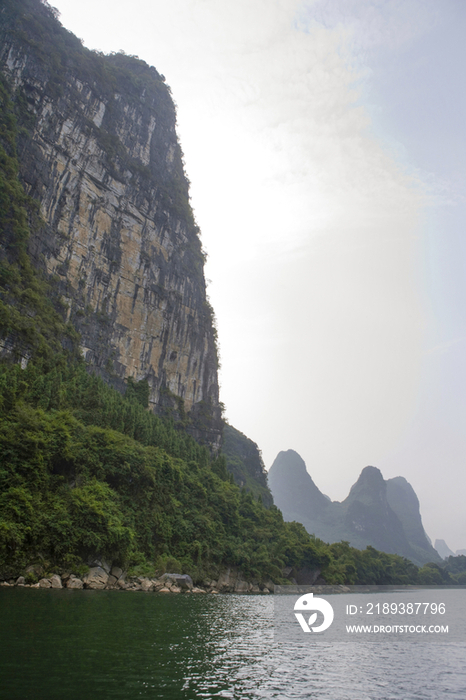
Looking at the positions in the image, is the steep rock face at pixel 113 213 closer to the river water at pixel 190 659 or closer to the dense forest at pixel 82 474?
the dense forest at pixel 82 474

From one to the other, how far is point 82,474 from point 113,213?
34.8 metres

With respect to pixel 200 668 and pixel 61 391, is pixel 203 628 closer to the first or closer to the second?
pixel 200 668

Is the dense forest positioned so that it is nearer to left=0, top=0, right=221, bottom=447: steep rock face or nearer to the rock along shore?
the rock along shore

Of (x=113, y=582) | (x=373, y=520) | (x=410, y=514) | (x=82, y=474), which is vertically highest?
(x=410, y=514)

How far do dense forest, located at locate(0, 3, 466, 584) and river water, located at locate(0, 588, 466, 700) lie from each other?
22.2ft

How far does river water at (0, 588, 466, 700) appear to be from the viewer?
21.3 feet

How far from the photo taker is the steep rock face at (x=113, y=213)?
43844 mm

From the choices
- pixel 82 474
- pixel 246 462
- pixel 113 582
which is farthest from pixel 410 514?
pixel 82 474

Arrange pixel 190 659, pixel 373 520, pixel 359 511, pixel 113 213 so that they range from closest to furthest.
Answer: pixel 190 659
pixel 113 213
pixel 373 520
pixel 359 511

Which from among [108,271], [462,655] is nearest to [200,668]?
[462,655]

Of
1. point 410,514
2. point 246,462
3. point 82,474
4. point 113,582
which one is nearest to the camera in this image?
point 113,582

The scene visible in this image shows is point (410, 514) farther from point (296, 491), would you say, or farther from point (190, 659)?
point (190, 659)

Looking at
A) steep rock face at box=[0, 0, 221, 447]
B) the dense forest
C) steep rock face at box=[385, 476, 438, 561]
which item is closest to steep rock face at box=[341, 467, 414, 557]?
steep rock face at box=[385, 476, 438, 561]

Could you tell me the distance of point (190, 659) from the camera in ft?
27.8
